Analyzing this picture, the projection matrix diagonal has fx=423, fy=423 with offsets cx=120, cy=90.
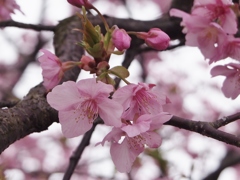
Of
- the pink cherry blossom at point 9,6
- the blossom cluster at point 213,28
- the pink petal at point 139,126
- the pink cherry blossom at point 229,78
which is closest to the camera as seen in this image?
the pink petal at point 139,126

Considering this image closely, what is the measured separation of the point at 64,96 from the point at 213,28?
0.42 m

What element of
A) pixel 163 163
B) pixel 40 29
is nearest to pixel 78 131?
pixel 40 29

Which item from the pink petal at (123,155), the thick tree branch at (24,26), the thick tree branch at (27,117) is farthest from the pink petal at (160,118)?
the thick tree branch at (24,26)

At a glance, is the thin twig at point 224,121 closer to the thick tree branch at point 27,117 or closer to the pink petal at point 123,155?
the pink petal at point 123,155

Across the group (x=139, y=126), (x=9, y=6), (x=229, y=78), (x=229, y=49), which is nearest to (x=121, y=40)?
(x=139, y=126)

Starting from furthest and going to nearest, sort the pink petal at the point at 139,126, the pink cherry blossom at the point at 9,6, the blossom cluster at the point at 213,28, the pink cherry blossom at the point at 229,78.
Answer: the pink cherry blossom at the point at 9,6 < the pink cherry blossom at the point at 229,78 < the blossom cluster at the point at 213,28 < the pink petal at the point at 139,126

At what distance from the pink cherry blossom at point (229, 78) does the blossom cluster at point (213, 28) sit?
0.37 feet

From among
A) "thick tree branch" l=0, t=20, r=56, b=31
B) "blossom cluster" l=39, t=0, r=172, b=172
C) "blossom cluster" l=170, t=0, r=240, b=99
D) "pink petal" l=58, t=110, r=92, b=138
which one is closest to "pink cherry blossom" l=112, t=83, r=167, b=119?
"blossom cluster" l=39, t=0, r=172, b=172

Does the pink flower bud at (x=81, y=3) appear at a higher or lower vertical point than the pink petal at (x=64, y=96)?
higher

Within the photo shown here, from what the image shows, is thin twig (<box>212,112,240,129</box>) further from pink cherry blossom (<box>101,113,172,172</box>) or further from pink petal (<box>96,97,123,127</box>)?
pink petal (<box>96,97,123,127</box>)

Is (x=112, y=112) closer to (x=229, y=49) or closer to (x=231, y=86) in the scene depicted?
(x=229, y=49)

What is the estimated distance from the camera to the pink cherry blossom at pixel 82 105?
0.98 m

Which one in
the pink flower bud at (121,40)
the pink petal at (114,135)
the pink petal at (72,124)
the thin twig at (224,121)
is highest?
the pink flower bud at (121,40)

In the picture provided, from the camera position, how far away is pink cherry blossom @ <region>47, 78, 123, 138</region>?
38.7 inches
